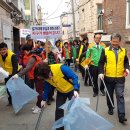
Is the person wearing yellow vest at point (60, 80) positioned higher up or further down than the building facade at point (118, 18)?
further down

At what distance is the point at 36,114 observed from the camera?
265 inches

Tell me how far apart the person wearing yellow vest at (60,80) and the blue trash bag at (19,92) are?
1603 mm

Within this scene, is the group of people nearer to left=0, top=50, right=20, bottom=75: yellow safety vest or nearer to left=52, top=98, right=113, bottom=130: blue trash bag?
left=0, top=50, right=20, bottom=75: yellow safety vest

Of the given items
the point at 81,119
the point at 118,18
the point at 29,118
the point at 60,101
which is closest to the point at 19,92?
the point at 29,118

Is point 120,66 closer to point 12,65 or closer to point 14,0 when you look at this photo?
point 12,65

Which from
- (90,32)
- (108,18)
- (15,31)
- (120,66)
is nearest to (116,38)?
(120,66)

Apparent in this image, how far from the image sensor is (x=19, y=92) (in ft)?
21.6

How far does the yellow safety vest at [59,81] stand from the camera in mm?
4637

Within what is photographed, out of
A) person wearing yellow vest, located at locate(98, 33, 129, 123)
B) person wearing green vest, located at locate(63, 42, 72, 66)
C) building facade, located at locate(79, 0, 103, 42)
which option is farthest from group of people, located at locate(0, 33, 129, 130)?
building facade, located at locate(79, 0, 103, 42)

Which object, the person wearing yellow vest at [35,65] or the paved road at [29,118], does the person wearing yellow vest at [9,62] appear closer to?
the person wearing yellow vest at [35,65]

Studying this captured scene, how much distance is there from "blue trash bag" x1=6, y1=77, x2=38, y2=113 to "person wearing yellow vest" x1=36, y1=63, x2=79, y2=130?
A: 1603 mm

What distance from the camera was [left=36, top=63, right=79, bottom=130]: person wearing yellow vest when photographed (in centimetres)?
426

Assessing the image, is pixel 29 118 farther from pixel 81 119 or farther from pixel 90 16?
pixel 90 16

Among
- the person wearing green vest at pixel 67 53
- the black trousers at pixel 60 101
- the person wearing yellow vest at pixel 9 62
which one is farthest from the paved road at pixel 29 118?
the person wearing green vest at pixel 67 53
